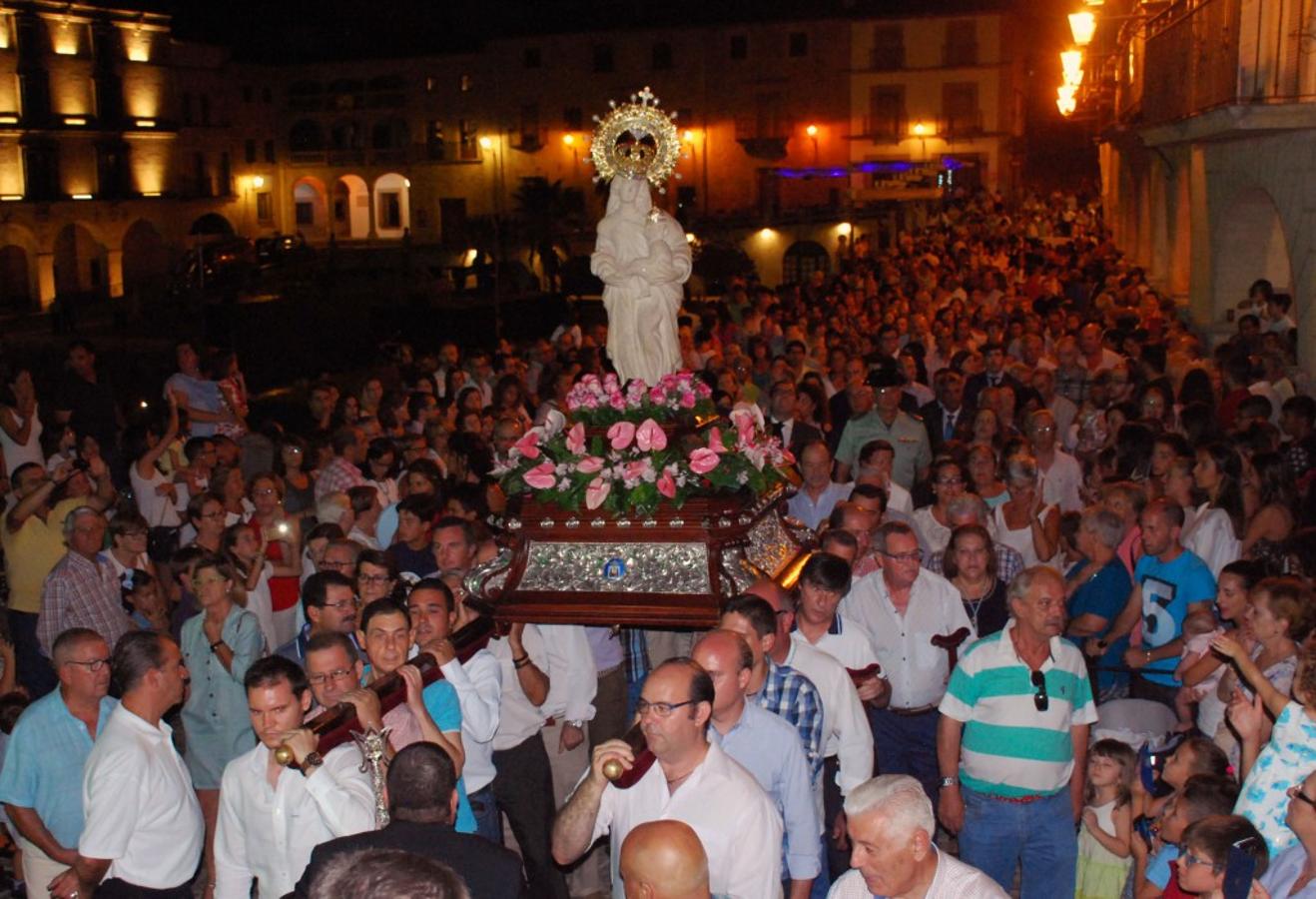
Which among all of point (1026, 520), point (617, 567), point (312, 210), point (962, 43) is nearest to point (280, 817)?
point (617, 567)

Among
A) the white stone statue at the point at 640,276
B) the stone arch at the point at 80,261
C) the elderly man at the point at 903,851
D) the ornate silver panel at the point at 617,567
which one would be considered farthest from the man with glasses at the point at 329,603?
the stone arch at the point at 80,261

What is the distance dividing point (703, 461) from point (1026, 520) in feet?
10.8

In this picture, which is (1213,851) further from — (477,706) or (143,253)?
(143,253)

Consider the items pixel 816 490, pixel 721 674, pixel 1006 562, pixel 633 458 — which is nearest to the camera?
pixel 721 674

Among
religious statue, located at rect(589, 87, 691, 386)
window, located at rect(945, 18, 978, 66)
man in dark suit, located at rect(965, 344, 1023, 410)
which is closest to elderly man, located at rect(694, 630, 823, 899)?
religious statue, located at rect(589, 87, 691, 386)

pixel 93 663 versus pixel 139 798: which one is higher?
pixel 93 663

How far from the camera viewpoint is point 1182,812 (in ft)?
16.9

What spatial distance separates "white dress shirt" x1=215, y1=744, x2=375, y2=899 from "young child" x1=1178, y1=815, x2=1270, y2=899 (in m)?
2.67

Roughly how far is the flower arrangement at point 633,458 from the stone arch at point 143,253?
1885 inches

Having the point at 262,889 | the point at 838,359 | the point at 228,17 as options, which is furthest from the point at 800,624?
the point at 228,17

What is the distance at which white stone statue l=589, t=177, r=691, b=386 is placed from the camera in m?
7.39

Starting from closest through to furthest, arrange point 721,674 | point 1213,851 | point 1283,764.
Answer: point 1213,851 → point 1283,764 → point 721,674

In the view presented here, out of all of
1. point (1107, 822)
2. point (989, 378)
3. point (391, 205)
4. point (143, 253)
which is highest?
point (391, 205)

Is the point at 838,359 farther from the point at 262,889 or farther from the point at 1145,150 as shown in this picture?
the point at 1145,150
